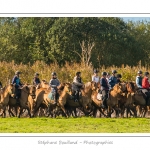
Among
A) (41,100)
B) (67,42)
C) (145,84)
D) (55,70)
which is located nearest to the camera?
(41,100)

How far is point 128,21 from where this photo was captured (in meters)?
62.2

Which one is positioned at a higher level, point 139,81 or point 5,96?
point 139,81

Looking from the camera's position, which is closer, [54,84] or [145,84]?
[54,84]

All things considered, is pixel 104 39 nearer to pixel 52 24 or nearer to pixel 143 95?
pixel 52 24

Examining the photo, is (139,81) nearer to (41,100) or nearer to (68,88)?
(68,88)

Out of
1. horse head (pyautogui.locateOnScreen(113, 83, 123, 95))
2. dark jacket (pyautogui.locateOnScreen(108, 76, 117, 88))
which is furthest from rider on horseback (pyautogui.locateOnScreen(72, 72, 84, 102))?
horse head (pyautogui.locateOnScreen(113, 83, 123, 95))

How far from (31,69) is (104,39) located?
1906cm

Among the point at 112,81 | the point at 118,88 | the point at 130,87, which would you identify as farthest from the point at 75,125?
the point at 130,87

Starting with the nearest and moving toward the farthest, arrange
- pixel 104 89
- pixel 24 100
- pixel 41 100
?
1. pixel 104 89
2. pixel 24 100
3. pixel 41 100

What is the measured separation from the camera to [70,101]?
23.9m

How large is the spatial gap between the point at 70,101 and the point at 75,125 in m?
4.09

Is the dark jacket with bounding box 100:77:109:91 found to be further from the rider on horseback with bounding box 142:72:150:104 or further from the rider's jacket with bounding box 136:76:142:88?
the rider on horseback with bounding box 142:72:150:104

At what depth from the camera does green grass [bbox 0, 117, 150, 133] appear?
18.2 m
